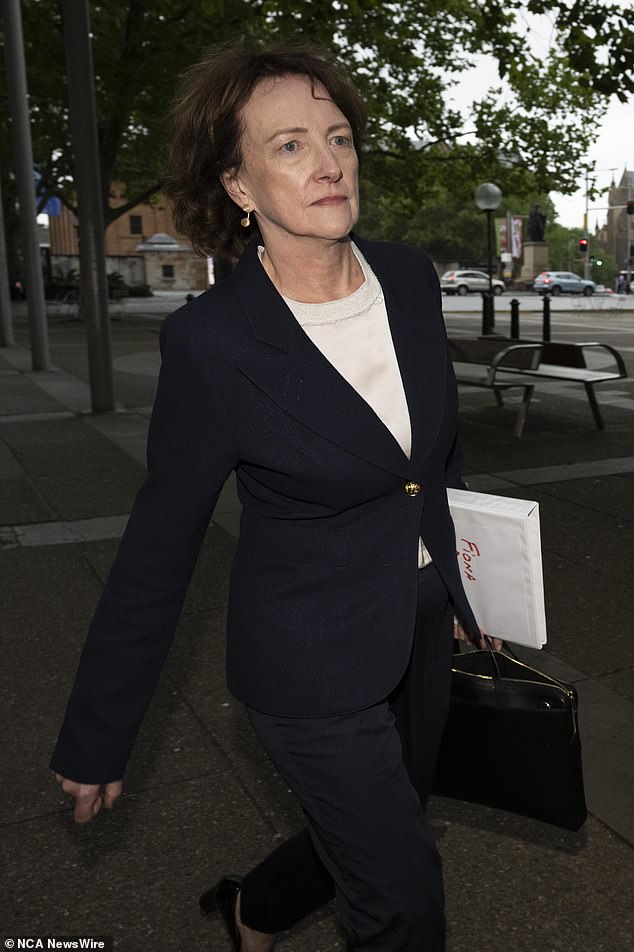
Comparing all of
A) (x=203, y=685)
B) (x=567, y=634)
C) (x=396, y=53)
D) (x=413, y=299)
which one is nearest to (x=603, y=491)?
(x=567, y=634)

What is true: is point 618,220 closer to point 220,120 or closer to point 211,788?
point 211,788

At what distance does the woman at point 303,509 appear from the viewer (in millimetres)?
1776

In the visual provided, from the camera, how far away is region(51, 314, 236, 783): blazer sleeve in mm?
1769

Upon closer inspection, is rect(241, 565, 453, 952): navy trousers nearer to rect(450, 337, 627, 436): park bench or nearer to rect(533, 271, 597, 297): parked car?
rect(450, 337, 627, 436): park bench

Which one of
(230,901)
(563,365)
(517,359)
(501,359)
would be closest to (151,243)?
(563,365)

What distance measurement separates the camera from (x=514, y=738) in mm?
2307

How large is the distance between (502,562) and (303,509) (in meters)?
0.51

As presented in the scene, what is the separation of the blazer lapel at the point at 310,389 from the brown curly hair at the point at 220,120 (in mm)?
326

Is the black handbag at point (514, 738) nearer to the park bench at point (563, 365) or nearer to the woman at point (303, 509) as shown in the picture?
the woman at point (303, 509)

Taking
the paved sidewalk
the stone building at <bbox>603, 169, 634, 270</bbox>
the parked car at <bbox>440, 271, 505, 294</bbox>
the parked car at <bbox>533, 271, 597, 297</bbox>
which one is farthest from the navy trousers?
the stone building at <bbox>603, 169, 634, 270</bbox>

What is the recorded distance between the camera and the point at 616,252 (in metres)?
134

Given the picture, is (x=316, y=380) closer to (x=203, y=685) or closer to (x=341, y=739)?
(x=341, y=739)

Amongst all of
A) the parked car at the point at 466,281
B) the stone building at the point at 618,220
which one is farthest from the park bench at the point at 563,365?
the stone building at the point at 618,220

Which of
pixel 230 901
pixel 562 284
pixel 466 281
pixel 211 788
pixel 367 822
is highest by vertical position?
pixel 367 822
